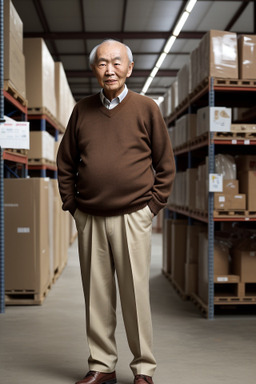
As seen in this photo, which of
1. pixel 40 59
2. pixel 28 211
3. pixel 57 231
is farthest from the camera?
pixel 57 231

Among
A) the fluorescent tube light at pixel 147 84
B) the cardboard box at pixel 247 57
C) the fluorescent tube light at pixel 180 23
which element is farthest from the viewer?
the fluorescent tube light at pixel 147 84

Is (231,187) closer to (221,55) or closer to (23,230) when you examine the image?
(221,55)

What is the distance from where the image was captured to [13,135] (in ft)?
15.6

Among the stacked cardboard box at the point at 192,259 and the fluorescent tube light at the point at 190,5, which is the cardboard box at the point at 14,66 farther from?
the fluorescent tube light at the point at 190,5

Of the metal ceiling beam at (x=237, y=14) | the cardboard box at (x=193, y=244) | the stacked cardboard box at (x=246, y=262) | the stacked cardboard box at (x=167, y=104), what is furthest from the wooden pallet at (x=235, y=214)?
the metal ceiling beam at (x=237, y=14)

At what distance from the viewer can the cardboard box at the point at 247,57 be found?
4941 mm

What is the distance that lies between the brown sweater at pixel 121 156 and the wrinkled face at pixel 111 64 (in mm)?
139

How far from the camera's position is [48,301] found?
580 centimetres

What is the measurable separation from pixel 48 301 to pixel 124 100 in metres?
3.49

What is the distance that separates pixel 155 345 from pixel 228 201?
66.1 inches

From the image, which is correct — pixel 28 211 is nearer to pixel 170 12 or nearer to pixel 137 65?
pixel 170 12

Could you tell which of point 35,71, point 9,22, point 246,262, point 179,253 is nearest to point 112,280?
point 246,262

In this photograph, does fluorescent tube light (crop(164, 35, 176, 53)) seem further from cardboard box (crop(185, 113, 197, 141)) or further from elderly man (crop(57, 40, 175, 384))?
elderly man (crop(57, 40, 175, 384))

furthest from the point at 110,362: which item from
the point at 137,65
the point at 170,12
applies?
the point at 137,65
